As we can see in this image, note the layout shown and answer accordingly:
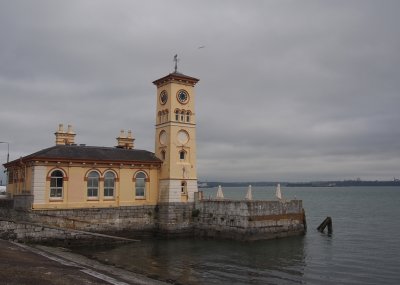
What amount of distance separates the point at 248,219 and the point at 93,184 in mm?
13845

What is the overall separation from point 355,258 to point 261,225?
8.33m

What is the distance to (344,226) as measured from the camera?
178 ft

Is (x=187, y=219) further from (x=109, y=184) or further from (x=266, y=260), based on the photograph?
(x=266, y=260)

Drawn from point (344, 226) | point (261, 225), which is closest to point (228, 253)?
point (261, 225)

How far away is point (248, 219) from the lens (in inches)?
1436

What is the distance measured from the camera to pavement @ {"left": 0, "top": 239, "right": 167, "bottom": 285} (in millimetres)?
17281

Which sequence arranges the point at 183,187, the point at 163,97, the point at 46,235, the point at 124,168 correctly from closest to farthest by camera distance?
1. the point at 46,235
2. the point at 124,168
3. the point at 183,187
4. the point at 163,97

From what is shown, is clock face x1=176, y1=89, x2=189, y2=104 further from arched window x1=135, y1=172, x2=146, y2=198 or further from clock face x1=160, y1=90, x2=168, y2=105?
arched window x1=135, y1=172, x2=146, y2=198

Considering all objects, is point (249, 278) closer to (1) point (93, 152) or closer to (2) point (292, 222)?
(2) point (292, 222)

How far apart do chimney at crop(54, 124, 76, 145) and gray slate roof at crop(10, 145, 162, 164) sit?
21.6 ft

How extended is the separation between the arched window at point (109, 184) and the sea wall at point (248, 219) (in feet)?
27.1

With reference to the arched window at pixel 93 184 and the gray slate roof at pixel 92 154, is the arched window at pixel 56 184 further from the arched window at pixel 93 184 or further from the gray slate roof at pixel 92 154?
the arched window at pixel 93 184

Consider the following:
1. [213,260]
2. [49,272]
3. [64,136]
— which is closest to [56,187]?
[64,136]

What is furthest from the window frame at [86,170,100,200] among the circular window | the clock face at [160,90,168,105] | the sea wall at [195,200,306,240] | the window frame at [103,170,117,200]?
the clock face at [160,90,168,105]
